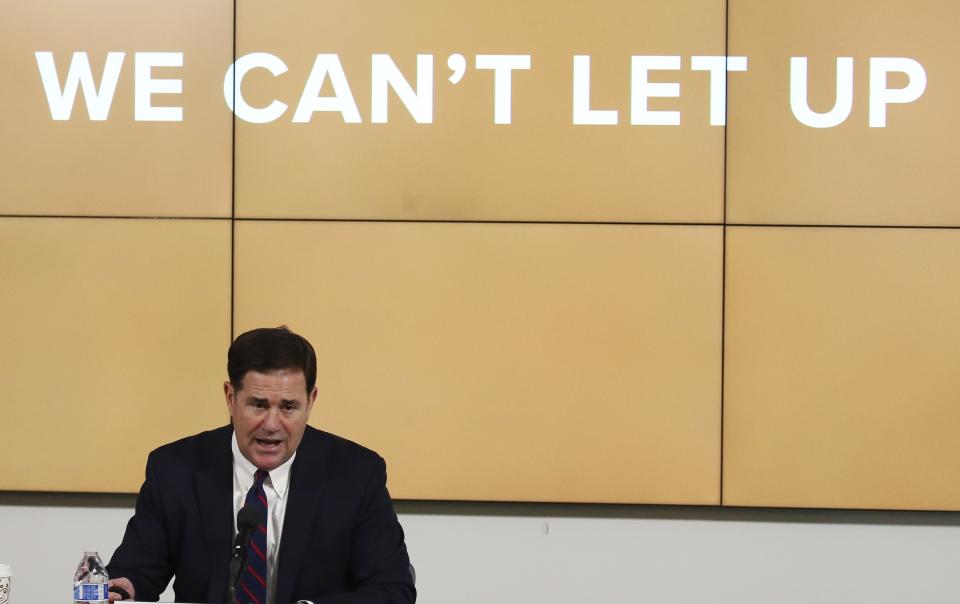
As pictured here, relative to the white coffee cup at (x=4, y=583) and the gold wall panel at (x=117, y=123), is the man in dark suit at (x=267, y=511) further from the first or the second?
the gold wall panel at (x=117, y=123)

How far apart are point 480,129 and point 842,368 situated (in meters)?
1.45

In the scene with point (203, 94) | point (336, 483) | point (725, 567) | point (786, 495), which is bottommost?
point (725, 567)

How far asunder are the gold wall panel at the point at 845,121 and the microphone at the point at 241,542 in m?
2.26

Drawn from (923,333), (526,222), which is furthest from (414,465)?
(923,333)

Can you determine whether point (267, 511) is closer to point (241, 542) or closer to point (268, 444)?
point (268, 444)

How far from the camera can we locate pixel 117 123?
11.5 ft

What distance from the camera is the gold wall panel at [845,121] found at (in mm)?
3449

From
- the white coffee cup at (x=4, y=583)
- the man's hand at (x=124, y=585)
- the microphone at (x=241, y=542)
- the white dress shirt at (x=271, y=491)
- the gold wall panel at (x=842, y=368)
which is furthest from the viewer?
the gold wall panel at (x=842, y=368)

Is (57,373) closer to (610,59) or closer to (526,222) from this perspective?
(526,222)

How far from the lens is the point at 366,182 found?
3500 millimetres

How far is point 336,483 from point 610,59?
6.08 feet

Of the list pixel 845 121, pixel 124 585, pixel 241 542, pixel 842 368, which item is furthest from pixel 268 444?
pixel 845 121

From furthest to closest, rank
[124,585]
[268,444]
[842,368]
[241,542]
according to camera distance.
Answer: [842,368]
[268,444]
[124,585]
[241,542]

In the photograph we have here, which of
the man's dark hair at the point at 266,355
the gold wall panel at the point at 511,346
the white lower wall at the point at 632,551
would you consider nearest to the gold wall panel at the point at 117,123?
the gold wall panel at the point at 511,346
